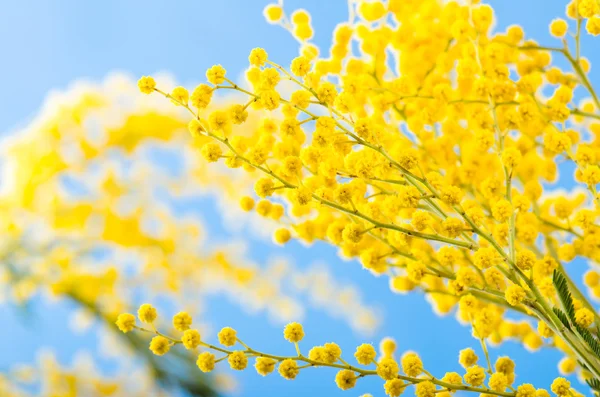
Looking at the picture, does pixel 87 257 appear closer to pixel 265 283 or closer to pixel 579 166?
pixel 265 283

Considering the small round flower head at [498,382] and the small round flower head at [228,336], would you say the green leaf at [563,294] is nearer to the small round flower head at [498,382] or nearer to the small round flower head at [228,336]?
the small round flower head at [498,382]

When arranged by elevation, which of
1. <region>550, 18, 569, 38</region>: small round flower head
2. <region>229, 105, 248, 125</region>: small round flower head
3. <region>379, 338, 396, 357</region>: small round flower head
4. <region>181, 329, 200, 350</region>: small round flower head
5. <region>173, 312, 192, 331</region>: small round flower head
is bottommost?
<region>181, 329, 200, 350</region>: small round flower head

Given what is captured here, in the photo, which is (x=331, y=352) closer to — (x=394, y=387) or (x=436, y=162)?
(x=394, y=387)

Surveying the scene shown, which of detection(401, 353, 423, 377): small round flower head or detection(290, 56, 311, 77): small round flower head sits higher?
detection(290, 56, 311, 77): small round flower head

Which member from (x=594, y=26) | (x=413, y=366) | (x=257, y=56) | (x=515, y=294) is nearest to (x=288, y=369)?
(x=413, y=366)

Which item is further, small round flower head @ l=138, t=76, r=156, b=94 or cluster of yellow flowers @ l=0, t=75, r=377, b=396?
cluster of yellow flowers @ l=0, t=75, r=377, b=396

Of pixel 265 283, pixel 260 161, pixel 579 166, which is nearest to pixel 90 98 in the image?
pixel 265 283

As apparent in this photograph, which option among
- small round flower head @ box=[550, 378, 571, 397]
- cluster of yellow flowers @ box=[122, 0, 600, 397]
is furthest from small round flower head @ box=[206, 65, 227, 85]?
small round flower head @ box=[550, 378, 571, 397]

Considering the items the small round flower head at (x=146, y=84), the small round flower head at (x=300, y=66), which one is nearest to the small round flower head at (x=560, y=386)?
the small round flower head at (x=300, y=66)

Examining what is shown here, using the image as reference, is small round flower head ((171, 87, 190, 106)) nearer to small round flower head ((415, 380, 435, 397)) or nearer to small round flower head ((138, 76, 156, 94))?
small round flower head ((138, 76, 156, 94))
